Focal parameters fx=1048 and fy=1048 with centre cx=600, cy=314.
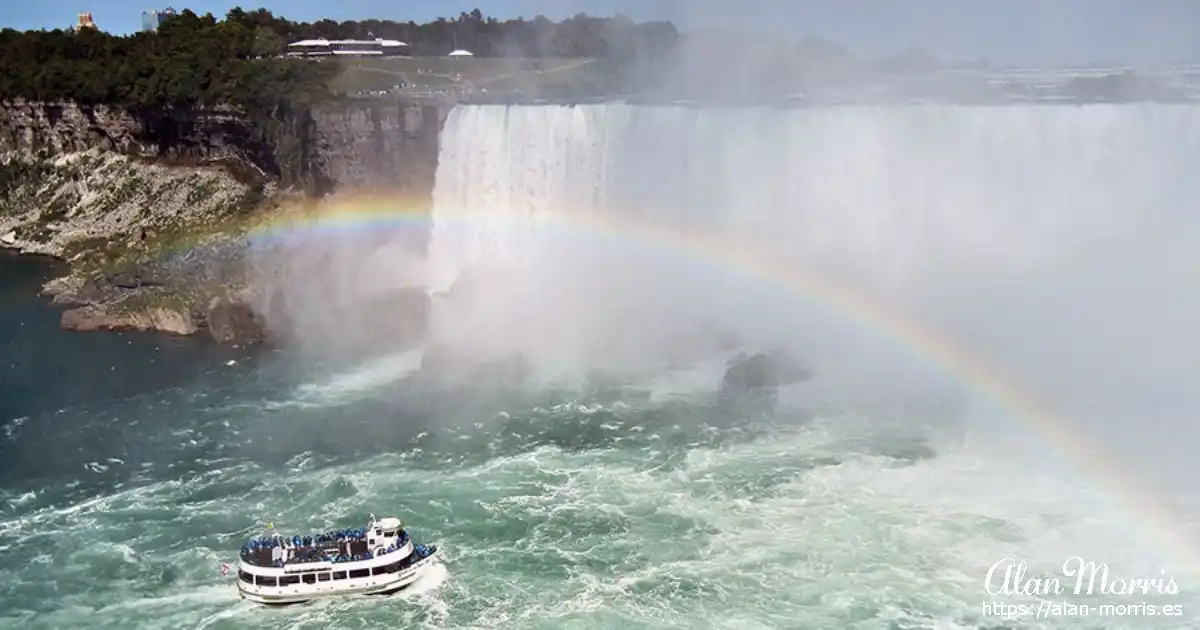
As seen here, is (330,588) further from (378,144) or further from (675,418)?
(378,144)

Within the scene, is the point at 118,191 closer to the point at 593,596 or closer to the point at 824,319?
the point at 824,319

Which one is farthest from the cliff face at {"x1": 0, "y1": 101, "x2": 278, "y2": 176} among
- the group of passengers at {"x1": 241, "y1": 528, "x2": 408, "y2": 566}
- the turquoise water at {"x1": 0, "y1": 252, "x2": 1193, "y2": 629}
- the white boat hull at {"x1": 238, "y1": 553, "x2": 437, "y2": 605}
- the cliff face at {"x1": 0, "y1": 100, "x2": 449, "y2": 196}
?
the white boat hull at {"x1": 238, "y1": 553, "x2": 437, "y2": 605}

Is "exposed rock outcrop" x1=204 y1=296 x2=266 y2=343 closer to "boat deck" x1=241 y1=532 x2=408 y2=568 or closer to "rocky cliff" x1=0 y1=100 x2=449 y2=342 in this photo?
"rocky cliff" x1=0 y1=100 x2=449 y2=342

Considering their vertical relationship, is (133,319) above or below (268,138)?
below

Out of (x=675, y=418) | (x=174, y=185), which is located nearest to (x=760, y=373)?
(x=675, y=418)

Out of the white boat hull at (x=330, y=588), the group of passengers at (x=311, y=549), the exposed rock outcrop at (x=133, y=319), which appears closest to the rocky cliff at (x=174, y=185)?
the exposed rock outcrop at (x=133, y=319)

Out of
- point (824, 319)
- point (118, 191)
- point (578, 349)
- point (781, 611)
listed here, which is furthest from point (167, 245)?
point (781, 611)
